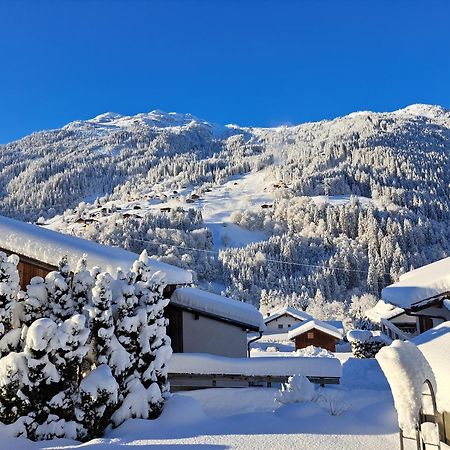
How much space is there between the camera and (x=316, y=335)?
138 feet

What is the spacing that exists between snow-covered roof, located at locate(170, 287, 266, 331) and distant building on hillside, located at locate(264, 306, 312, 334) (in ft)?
132

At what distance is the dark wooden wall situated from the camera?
42000mm

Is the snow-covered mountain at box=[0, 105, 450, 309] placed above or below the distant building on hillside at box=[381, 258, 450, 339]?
above

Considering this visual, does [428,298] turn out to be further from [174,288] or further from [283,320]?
[283,320]

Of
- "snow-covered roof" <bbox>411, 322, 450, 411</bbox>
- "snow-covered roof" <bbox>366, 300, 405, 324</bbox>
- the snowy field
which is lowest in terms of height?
the snowy field

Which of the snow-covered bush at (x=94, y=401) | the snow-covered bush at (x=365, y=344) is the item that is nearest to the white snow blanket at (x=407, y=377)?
the snow-covered bush at (x=94, y=401)

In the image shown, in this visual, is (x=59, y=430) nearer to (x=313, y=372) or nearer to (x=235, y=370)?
(x=235, y=370)

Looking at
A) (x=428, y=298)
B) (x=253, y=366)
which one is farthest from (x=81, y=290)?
(x=428, y=298)

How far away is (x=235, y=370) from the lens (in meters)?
14.4

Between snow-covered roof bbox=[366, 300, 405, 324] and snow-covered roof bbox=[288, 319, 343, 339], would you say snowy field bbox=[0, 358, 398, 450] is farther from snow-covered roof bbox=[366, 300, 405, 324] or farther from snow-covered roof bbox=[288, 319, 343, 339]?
snow-covered roof bbox=[288, 319, 343, 339]

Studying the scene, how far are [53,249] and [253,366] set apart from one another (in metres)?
7.05

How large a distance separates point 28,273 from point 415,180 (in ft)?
607

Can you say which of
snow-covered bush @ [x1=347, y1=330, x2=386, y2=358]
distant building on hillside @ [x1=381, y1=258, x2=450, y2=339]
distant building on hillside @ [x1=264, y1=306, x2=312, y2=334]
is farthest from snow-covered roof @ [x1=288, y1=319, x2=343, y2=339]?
distant building on hillside @ [x1=381, y1=258, x2=450, y2=339]

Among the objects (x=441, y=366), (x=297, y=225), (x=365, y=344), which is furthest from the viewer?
(x=297, y=225)
